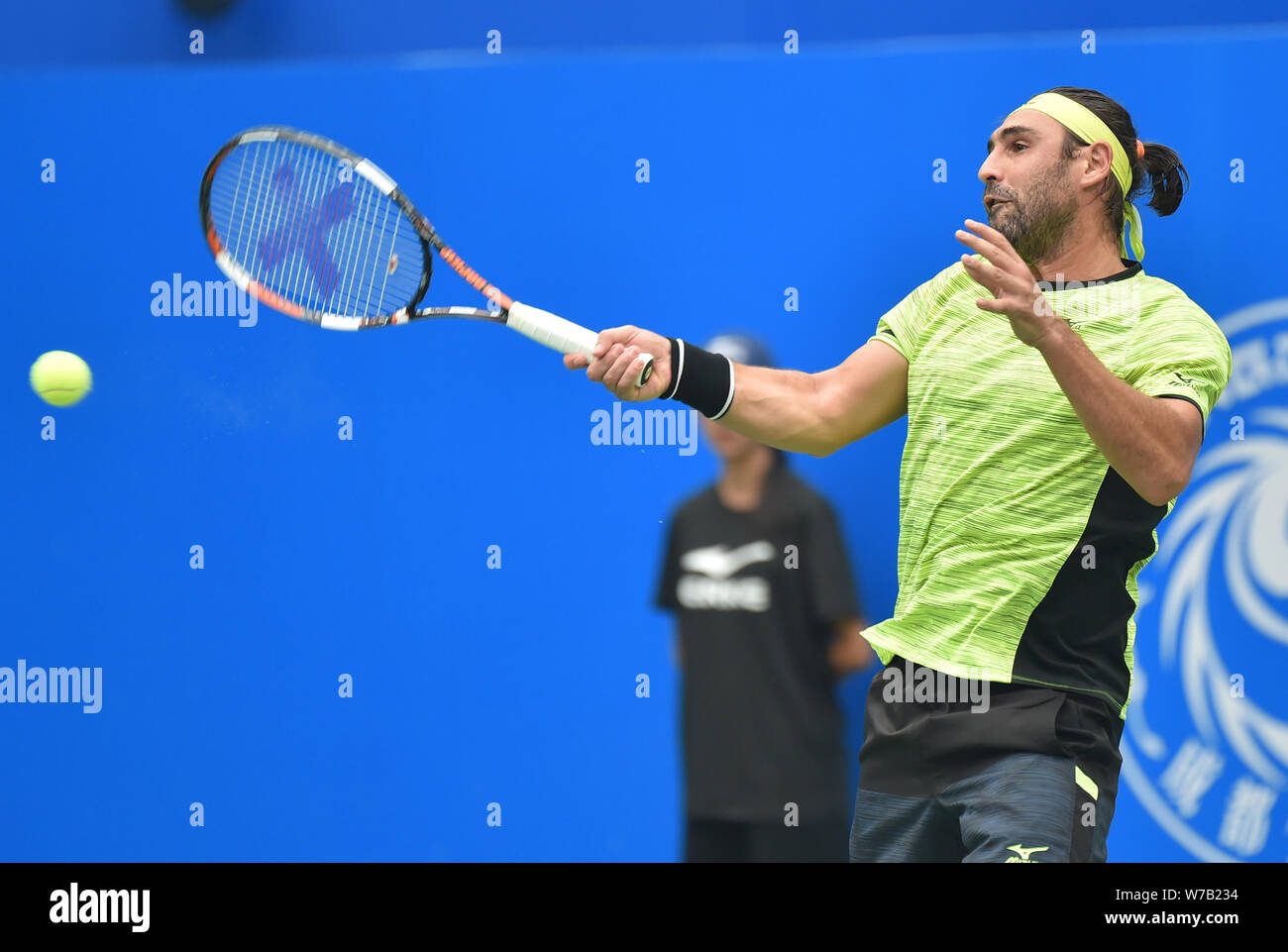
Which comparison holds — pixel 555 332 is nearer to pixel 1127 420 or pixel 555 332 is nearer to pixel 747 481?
pixel 747 481

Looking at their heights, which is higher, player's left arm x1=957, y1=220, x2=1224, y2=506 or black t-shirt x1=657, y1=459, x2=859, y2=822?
player's left arm x1=957, y1=220, x2=1224, y2=506

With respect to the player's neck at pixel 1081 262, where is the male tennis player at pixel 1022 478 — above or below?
below

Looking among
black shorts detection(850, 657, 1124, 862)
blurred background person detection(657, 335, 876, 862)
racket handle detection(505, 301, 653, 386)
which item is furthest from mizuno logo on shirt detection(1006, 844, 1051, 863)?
racket handle detection(505, 301, 653, 386)

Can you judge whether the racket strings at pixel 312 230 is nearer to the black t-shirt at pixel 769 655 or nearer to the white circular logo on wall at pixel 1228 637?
the black t-shirt at pixel 769 655

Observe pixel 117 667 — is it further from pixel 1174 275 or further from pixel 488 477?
pixel 1174 275

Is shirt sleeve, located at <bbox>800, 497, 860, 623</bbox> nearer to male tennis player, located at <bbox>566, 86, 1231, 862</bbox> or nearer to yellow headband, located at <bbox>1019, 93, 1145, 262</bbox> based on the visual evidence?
male tennis player, located at <bbox>566, 86, 1231, 862</bbox>

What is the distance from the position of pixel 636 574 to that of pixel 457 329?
0.72 m

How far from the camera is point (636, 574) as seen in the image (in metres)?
3.40

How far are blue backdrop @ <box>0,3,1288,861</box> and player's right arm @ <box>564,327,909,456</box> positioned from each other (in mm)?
510

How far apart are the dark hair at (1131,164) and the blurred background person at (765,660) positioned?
0.86 meters

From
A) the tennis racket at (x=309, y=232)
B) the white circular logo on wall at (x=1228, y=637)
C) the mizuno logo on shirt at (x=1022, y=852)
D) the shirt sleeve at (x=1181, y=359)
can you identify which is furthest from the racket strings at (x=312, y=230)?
the white circular logo on wall at (x=1228, y=637)

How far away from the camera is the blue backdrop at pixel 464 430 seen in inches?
129

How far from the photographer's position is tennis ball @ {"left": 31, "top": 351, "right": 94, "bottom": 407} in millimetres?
3488

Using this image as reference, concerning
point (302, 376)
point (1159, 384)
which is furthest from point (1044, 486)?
point (302, 376)
